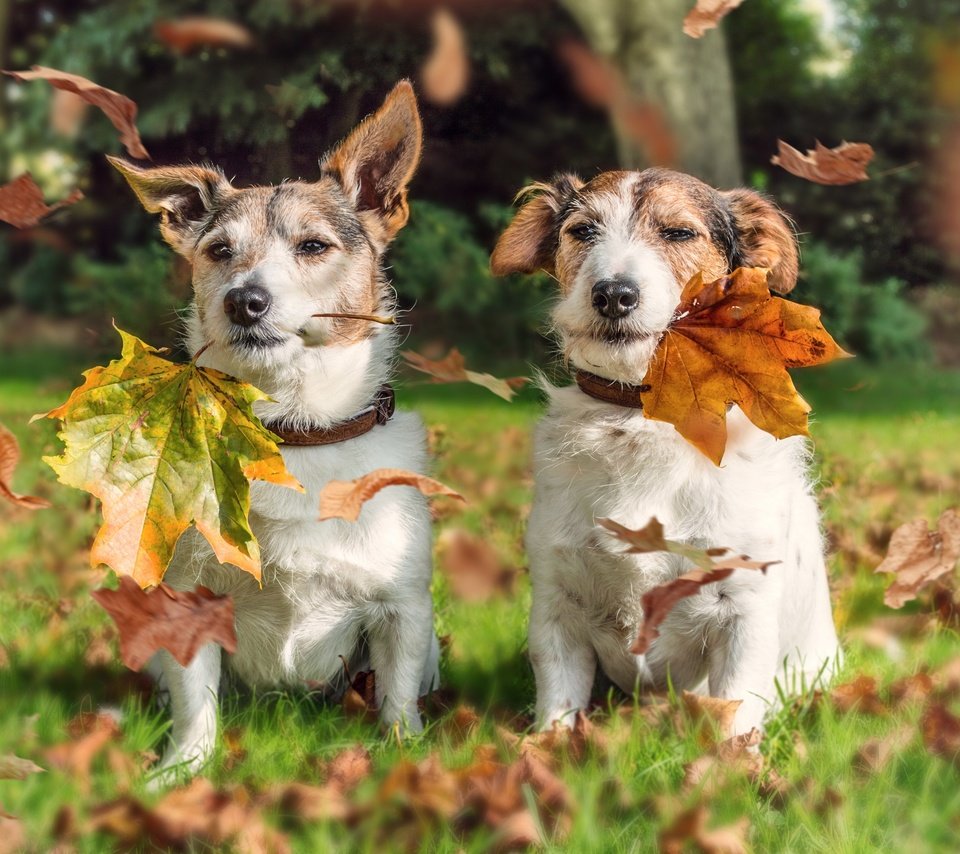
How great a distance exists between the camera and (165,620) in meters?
2.72

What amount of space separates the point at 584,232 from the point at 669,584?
1004 mm

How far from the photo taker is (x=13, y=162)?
12.6 m

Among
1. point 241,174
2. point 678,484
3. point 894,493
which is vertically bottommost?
point 894,493

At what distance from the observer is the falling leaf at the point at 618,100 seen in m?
9.25

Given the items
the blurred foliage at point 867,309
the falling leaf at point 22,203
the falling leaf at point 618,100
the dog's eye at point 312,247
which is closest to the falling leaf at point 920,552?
the dog's eye at point 312,247

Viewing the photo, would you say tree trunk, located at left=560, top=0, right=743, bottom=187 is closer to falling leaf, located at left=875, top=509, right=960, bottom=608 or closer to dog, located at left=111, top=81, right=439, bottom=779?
falling leaf, located at left=875, top=509, right=960, bottom=608

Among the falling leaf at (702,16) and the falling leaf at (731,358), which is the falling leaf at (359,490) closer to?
the falling leaf at (731,358)

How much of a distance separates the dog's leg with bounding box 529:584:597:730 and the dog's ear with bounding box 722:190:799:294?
105 centimetres

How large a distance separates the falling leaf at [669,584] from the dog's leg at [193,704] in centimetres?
124

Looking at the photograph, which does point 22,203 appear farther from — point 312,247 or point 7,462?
point 312,247

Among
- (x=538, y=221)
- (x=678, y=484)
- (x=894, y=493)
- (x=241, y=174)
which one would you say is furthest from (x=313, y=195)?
(x=894, y=493)

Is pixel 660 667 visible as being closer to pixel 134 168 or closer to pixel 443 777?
pixel 443 777

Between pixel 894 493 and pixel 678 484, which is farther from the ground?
pixel 678 484

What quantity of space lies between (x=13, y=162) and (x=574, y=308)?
450 inches
